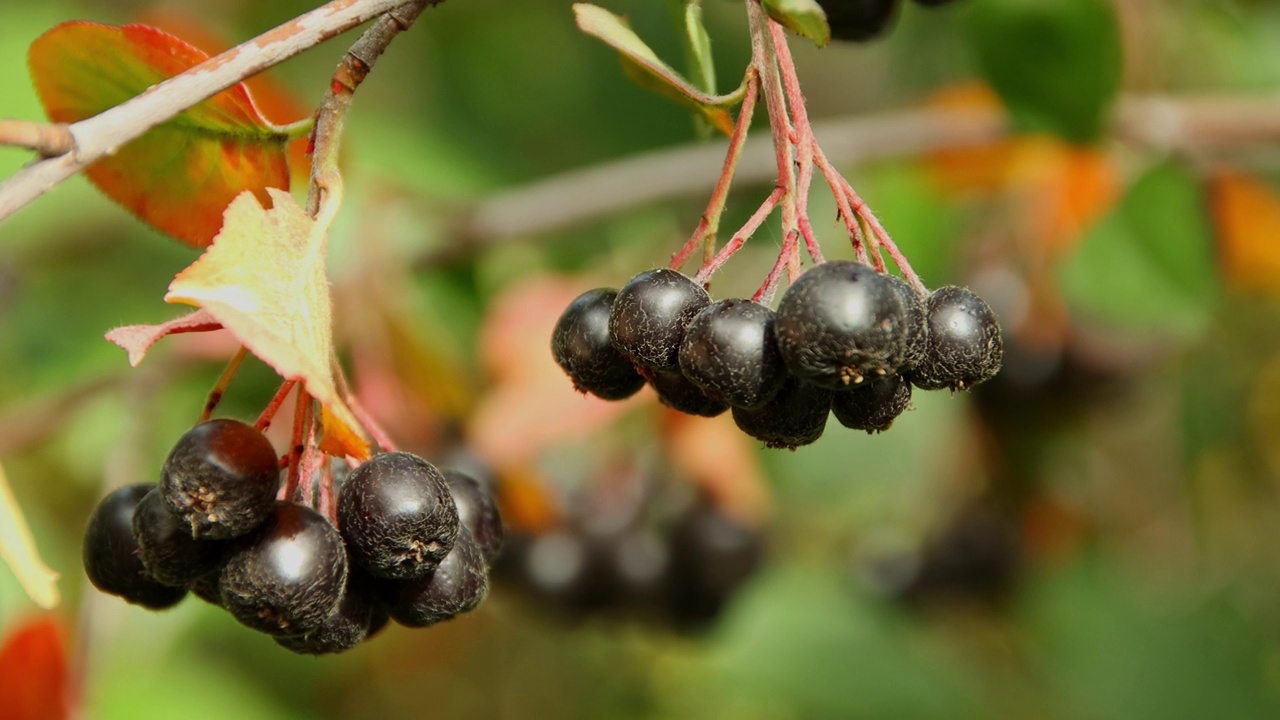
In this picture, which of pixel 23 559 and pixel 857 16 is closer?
pixel 23 559

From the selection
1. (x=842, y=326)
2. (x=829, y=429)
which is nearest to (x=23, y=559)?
(x=842, y=326)

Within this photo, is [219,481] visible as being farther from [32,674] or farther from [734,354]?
[32,674]

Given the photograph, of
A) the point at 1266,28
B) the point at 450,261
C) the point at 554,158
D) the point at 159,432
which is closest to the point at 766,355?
the point at 450,261

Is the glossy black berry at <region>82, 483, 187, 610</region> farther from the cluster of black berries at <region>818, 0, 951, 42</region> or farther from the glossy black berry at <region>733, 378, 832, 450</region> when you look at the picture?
the cluster of black berries at <region>818, 0, 951, 42</region>

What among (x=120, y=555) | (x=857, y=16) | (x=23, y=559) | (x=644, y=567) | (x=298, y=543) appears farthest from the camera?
(x=644, y=567)

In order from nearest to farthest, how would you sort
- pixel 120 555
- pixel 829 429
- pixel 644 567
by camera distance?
pixel 120 555 → pixel 644 567 → pixel 829 429

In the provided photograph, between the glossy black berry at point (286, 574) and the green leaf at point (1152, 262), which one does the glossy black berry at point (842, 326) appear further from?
the green leaf at point (1152, 262)

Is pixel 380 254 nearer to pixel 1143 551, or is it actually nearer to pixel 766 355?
pixel 766 355

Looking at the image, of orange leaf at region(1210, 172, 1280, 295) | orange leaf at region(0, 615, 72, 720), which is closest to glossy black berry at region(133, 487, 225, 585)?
orange leaf at region(0, 615, 72, 720)
